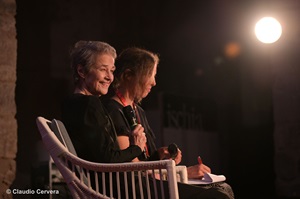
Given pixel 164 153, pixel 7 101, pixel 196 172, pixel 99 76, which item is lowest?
pixel 196 172

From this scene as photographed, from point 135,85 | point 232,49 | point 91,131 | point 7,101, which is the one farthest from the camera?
point 232,49

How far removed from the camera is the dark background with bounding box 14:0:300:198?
658cm

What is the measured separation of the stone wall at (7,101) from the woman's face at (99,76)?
1.79m

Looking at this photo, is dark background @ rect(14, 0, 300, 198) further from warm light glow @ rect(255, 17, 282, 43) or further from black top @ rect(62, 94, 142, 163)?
black top @ rect(62, 94, 142, 163)

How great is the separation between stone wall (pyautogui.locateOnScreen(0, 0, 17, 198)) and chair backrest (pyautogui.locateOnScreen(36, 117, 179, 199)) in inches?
77.1

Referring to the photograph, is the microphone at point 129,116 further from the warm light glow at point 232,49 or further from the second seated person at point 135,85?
→ the warm light glow at point 232,49

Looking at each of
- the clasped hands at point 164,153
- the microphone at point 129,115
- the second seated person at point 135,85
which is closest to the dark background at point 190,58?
the second seated person at point 135,85

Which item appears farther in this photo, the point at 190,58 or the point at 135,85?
the point at 190,58

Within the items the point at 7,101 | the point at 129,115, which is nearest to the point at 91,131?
the point at 129,115

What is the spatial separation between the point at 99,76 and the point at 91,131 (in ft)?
1.27

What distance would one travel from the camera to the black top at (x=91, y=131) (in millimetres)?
2295

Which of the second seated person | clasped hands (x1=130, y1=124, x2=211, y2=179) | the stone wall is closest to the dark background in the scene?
the stone wall

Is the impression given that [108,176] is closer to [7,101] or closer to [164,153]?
[164,153]

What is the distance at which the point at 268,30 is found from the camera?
6.10 meters
